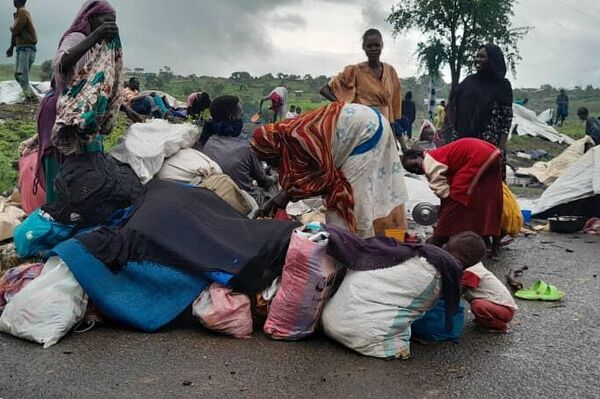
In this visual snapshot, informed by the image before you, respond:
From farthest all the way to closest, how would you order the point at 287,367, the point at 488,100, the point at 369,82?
the point at 488,100 < the point at 369,82 < the point at 287,367

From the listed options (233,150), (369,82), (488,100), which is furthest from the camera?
(488,100)

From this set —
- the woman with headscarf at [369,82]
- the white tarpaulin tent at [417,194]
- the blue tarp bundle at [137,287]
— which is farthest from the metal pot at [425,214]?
the blue tarp bundle at [137,287]

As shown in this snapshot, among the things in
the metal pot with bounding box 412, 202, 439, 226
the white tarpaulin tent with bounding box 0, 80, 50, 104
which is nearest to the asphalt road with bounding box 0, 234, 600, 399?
the metal pot with bounding box 412, 202, 439, 226

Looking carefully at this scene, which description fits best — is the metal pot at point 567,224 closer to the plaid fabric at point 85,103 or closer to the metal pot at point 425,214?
the metal pot at point 425,214

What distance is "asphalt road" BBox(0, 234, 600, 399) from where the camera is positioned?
9.87ft

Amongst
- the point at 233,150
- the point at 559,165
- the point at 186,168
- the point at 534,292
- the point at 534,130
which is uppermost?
the point at 534,130

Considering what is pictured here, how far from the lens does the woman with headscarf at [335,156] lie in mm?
4297

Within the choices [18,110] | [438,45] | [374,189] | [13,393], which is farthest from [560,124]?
[13,393]

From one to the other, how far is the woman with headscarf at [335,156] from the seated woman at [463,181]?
67cm

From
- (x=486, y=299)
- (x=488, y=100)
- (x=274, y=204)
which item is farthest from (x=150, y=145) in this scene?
(x=488, y=100)

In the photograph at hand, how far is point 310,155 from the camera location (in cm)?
432

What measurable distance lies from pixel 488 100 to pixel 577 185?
2.25 metres

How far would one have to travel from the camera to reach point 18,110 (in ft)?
37.0

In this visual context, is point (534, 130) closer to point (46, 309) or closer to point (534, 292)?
point (534, 292)
